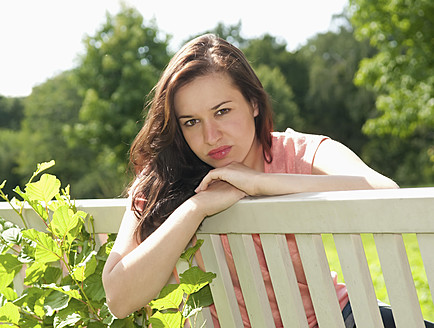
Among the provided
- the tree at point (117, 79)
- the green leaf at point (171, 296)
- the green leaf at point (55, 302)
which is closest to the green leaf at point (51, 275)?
the green leaf at point (55, 302)

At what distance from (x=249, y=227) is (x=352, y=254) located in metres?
0.28

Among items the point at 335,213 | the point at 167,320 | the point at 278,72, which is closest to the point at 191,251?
the point at 167,320

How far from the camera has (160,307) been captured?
1.48m

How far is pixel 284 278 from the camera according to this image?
1342 mm

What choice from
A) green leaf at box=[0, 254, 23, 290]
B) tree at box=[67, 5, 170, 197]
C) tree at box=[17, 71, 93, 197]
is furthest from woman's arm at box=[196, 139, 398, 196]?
tree at box=[17, 71, 93, 197]

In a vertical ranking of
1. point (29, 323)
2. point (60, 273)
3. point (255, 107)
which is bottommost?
point (29, 323)

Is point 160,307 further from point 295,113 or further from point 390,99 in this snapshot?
point 295,113

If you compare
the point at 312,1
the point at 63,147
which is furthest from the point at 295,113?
the point at 63,147

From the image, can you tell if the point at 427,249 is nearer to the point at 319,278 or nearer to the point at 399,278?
the point at 399,278

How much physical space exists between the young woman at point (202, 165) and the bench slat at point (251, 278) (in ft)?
0.36

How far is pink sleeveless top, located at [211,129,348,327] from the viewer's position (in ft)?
5.75

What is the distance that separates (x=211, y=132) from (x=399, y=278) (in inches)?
34.4

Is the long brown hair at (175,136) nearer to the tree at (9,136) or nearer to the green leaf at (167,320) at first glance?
the green leaf at (167,320)

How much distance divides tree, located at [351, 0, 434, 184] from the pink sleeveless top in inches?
545
